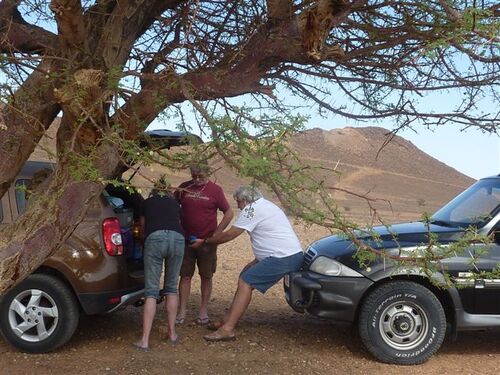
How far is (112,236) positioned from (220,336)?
137 centimetres

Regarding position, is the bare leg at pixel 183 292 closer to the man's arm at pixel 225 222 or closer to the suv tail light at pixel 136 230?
the man's arm at pixel 225 222

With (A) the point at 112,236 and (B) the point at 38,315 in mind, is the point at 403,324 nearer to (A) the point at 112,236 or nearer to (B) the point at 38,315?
(A) the point at 112,236

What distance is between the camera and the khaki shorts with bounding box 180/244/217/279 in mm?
7633

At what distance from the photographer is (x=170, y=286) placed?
6.90 metres

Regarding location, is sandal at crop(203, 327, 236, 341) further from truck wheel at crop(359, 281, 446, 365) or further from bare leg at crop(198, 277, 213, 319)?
truck wheel at crop(359, 281, 446, 365)

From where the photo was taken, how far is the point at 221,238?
728cm

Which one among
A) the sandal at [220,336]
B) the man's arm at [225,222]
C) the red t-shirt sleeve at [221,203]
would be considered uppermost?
the red t-shirt sleeve at [221,203]

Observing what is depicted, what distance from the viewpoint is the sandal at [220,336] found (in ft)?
22.9

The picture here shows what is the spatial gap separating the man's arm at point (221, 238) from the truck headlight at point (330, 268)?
29.3 inches

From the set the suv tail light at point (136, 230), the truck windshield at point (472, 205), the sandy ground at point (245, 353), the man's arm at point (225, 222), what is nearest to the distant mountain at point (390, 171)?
the truck windshield at point (472, 205)

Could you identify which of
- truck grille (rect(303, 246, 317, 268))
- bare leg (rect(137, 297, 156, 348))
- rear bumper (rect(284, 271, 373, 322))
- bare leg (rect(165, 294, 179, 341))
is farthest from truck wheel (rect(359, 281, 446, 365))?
bare leg (rect(137, 297, 156, 348))

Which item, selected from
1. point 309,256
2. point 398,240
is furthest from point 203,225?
point 398,240

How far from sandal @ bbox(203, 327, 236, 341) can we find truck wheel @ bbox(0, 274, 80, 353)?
1240 mm

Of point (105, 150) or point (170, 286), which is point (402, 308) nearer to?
point (170, 286)
